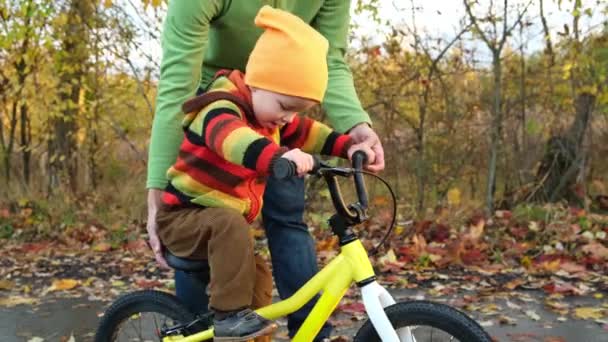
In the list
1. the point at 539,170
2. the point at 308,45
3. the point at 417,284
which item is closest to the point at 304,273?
the point at 308,45

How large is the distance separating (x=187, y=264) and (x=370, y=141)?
2.37ft

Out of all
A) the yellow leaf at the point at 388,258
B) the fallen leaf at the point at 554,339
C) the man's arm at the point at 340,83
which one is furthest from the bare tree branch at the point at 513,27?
the man's arm at the point at 340,83

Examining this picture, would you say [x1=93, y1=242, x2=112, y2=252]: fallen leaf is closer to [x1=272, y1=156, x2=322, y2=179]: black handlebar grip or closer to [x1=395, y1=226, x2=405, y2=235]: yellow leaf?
[x1=395, y1=226, x2=405, y2=235]: yellow leaf

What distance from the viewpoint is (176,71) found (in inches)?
94.5

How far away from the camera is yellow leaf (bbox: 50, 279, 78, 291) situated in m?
4.94

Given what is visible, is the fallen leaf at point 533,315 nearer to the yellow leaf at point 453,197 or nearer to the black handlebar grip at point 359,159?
the black handlebar grip at point 359,159

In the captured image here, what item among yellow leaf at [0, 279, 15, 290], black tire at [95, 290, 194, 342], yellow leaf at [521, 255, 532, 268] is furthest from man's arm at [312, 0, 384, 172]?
yellow leaf at [0, 279, 15, 290]

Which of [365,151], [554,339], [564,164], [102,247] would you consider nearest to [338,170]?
[365,151]

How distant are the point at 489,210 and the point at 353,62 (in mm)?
1862

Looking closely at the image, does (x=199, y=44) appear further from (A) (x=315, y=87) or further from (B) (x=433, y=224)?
(B) (x=433, y=224)

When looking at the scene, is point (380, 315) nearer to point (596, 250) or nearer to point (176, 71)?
point (176, 71)

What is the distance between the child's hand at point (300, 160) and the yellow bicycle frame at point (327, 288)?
0.36 metres

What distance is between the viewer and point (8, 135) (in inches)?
376

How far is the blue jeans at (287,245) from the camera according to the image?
2523 millimetres
